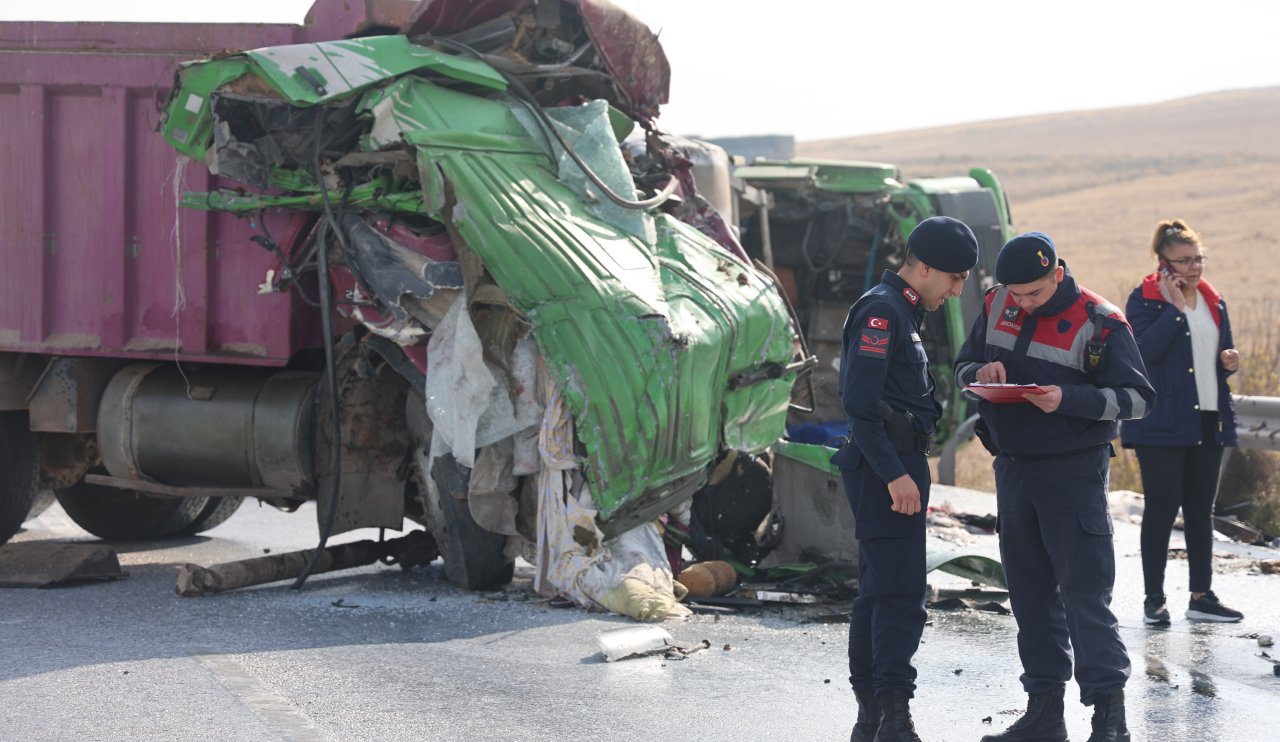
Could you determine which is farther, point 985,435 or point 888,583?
point 985,435

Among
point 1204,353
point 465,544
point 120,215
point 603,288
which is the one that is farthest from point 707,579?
point 120,215

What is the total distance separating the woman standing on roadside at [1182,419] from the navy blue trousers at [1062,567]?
85.2 inches

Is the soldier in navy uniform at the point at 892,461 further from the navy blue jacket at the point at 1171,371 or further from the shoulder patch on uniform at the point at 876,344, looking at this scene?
the navy blue jacket at the point at 1171,371

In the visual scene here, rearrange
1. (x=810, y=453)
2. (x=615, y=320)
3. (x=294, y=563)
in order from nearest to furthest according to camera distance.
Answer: (x=615, y=320)
(x=294, y=563)
(x=810, y=453)

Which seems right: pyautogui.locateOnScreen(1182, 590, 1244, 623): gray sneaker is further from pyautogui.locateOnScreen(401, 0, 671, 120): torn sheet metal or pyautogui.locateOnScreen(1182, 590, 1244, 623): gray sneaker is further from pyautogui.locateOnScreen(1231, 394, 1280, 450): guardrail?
pyautogui.locateOnScreen(401, 0, 671, 120): torn sheet metal

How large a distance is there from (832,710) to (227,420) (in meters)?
3.86

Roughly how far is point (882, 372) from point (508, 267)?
2.52 meters

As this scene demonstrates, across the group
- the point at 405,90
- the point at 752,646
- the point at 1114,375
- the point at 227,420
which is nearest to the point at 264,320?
the point at 227,420

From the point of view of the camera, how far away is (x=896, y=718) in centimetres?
490

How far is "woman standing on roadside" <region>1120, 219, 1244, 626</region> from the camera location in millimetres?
7254

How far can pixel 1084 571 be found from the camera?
5.04 m

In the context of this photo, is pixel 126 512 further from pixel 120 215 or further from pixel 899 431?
pixel 899 431

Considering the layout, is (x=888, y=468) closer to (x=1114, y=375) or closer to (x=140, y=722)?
(x=1114, y=375)

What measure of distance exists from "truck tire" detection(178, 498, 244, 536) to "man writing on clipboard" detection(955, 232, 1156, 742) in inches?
227
